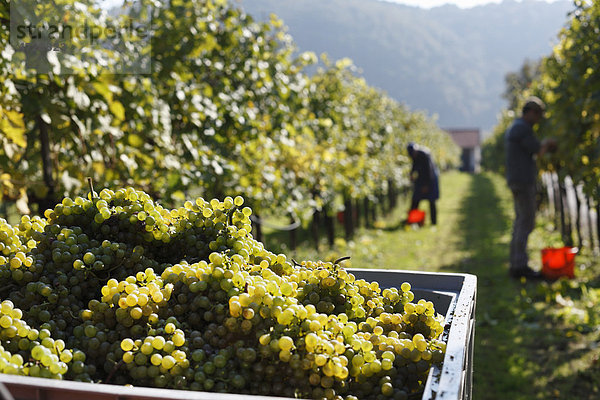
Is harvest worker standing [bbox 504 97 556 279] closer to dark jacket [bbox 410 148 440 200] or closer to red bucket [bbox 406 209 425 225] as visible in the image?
dark jacket [bbox 410 148 440 200]

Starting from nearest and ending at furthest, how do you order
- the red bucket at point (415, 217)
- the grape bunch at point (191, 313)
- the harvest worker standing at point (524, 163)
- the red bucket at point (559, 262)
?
1. the grape bunch at point (191, 313)
2. the red bucket at point (559, 262)
3. the harvest worker standing at point (524, 163)
4. the red bucket at point (415, 217)

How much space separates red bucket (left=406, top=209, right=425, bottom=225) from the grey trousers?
18.0ft

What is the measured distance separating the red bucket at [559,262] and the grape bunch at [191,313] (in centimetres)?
547

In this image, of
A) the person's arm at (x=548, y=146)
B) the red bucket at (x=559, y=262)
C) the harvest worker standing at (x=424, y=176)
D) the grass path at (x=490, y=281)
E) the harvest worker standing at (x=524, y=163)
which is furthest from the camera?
the harvest worker standing at (x=424, y=176)

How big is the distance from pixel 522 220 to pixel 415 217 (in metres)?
5.85

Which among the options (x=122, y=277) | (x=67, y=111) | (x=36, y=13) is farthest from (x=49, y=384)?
(x=67, y=111)

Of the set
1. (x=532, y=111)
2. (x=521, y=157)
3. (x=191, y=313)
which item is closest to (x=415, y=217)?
(x=521, y=157)

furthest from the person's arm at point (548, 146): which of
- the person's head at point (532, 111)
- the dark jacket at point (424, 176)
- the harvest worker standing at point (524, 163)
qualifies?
the dark jacket at point (424, 176)

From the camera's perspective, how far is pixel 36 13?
345cm

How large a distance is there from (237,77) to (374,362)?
5095mm

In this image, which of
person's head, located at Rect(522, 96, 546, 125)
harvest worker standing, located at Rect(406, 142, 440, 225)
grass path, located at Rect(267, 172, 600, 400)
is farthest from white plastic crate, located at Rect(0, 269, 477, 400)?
harvest worker standing, located at Rect(406, 142, 440, 225)

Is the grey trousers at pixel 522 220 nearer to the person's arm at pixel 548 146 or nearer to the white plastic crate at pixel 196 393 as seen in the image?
the person's arm at pixel 548 146

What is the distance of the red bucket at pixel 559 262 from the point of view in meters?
6.46

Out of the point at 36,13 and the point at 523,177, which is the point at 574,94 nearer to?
the point at 523,177
